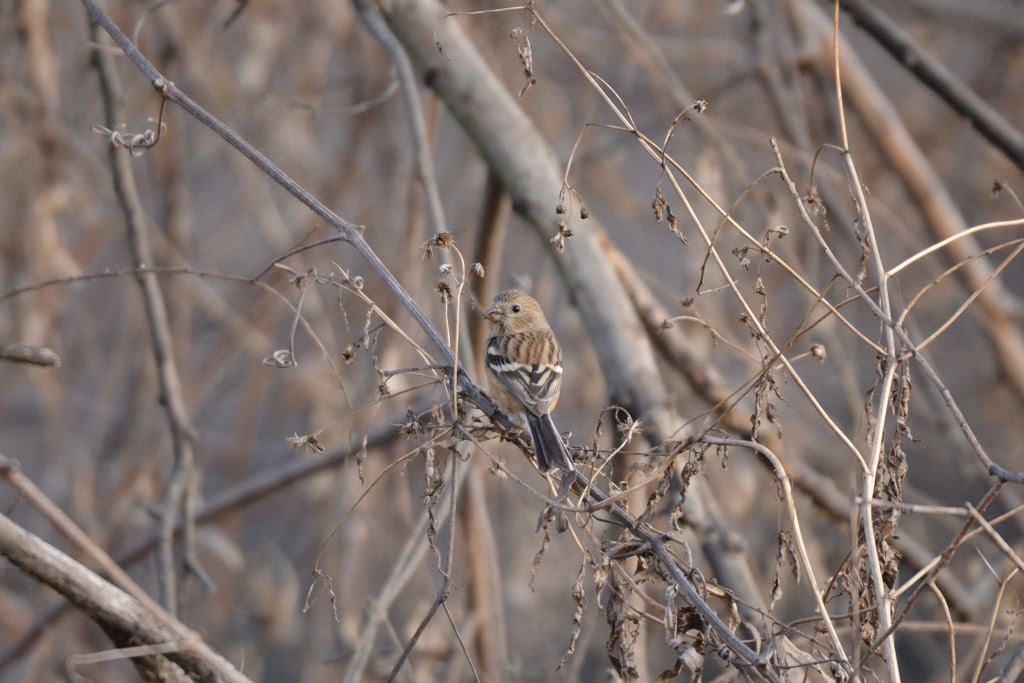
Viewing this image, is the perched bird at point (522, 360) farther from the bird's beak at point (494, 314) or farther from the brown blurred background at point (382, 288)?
the brown blurred background at point (382, 288)

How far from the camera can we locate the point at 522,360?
3.96 metres

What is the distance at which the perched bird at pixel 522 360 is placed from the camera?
3.58 metres

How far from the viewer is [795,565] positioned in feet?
6.69

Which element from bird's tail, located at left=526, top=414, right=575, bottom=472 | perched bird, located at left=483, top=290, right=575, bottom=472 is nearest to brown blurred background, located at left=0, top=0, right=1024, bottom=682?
perched bird, located at left=483, top=290, right=575, bottom=472

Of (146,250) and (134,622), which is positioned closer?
(134,622)

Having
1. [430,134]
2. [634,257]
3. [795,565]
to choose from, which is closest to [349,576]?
[430,134]

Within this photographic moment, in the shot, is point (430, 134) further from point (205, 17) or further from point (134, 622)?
point (134, 622)

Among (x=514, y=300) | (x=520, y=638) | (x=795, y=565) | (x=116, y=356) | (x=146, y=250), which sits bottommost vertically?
(x=795, y=565)

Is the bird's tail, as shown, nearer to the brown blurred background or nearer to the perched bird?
the perched bird

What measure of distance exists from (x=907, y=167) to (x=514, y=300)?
85.2 inches

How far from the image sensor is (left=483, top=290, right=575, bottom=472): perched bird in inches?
141

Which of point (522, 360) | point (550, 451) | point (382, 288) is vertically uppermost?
point (382, 288)

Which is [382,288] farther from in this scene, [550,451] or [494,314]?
[550,451]

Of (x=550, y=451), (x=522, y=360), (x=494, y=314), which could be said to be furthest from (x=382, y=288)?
(x=550, y=451)
